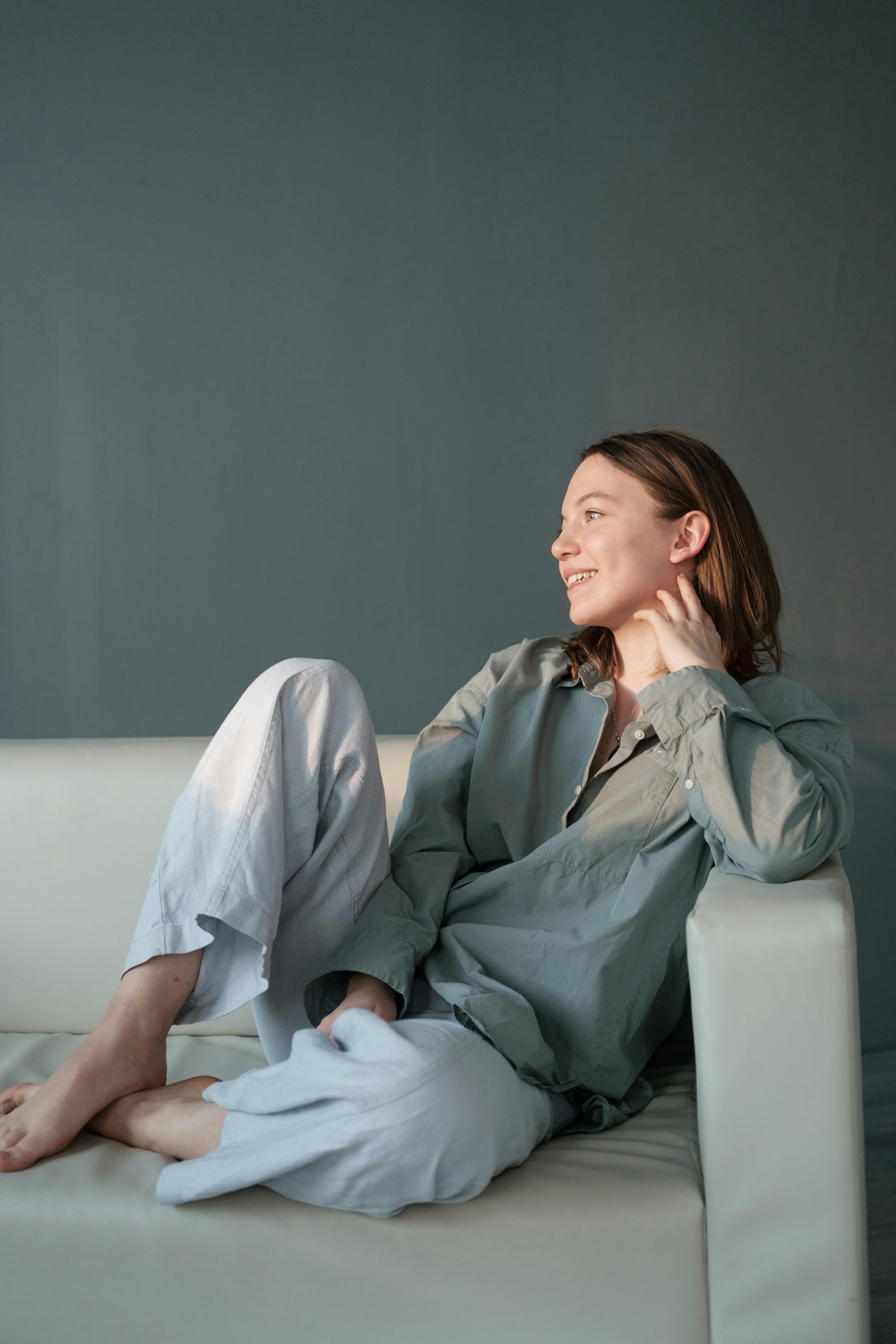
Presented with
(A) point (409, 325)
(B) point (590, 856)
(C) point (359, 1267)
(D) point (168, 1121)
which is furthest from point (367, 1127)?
(A) point (409, 325)

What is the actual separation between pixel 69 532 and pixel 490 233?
1191 mm

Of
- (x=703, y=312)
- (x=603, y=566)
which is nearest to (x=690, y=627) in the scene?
(x=603, y=566)

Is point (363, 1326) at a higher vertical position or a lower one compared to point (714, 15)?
lower

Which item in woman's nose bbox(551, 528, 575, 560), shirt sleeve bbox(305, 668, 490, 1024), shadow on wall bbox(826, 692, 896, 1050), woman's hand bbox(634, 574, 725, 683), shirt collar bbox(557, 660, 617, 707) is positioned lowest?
shadow on wall bbox(826, 692, 896, 1050)

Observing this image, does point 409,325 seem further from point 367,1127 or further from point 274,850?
point 367,1127

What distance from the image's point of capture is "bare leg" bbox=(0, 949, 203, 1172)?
1047mm

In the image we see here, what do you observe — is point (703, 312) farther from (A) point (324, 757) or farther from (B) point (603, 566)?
(A) point (324, 757)

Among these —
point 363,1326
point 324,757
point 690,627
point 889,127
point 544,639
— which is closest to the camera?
point 363,1326

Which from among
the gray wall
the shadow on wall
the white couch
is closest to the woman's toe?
the white couch

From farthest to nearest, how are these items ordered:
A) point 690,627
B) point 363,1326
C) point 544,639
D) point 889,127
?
point 889,127
point 544,639
point 690,627
point 363,1326

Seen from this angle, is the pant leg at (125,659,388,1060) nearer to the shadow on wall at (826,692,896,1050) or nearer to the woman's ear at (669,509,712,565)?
the woman's ear at (669,509,712,565)

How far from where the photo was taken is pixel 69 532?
2520 millimetres

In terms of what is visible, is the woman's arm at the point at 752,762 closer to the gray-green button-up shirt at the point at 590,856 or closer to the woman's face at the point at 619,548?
the gray-green button-up shirt at the point at 590,856

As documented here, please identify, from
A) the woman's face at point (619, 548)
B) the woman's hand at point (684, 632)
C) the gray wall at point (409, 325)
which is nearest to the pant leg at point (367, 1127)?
the woman's hand at point (684, 632)
